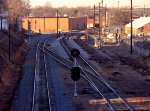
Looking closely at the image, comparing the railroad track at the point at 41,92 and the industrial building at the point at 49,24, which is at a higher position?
the industrial building at the point at 49,24

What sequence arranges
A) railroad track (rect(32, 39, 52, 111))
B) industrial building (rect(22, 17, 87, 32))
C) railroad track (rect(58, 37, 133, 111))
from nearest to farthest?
1. railroad track (rect(58, 37, 133, 111))
2. railroad track (rect(32, 39, 52, 111))
3. industrial building (rect(22, 17, 87, 32))

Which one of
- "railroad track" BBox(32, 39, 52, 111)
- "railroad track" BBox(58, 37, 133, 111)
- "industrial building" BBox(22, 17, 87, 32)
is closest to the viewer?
"railroad track" BBox(58, 37, 133, 111)

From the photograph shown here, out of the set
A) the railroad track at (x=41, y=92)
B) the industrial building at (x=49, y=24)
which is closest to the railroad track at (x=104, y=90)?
the railroad track at (x=41, y=92)

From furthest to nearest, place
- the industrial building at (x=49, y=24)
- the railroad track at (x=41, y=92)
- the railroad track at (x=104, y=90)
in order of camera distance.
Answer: the industrial building at (x=49, y=24) < the railroad track at (x=41, y=92) < the railroad track at (x=104, y=90)

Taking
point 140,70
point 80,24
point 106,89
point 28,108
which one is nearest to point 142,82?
point 106,89

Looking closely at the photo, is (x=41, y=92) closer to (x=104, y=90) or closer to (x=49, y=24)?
(x=104, y=90)

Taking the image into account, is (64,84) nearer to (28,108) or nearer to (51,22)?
(28,108)

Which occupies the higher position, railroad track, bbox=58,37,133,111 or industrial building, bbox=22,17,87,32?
industrial building, bbox=22,17,87,32

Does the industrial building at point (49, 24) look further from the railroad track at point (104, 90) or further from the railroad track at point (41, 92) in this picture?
the railroad track at point (41, 92)

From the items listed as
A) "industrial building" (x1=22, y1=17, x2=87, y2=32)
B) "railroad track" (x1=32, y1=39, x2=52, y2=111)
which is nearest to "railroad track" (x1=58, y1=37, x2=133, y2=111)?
"railroad track" (x1=32, y1=39, x2=52, y2=111)

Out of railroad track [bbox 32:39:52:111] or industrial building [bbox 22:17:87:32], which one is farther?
industrial building [bbox 22:17:87:32]

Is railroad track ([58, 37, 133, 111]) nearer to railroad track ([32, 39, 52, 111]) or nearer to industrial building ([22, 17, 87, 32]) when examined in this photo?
railroad track ([32, 39, 52, 111])

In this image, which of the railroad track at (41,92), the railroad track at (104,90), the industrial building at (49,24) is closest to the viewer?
the railroad track at (104,90)

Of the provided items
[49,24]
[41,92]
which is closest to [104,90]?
[41,92]
